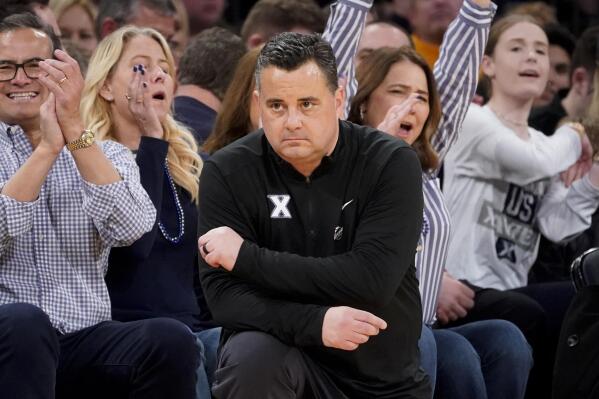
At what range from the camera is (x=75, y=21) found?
6.30 m

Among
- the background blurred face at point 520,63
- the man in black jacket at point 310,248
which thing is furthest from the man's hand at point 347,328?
the background blurred face at point 520,63

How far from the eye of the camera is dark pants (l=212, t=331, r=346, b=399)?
3.36 m

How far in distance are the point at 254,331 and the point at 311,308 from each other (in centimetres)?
18

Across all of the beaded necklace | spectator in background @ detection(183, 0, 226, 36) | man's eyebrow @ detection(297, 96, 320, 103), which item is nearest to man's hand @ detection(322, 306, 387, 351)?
man's eyebrow @ detection(297, 96, 320, 103)

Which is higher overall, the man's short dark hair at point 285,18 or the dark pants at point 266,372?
the man's short dark hair at point 285,18

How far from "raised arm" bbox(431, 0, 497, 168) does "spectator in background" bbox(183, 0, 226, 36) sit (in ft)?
10.4

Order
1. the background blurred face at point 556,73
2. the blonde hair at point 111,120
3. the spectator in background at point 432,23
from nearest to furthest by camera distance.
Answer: the blonde hair at point 111,120 → the background blurred face at point 556,73 → the spectator in background at point 432,23

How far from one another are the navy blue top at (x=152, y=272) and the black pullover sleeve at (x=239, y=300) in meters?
0.62

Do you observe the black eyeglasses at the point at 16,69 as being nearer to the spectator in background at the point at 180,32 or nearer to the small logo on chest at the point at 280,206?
the small logo on chest at the point at 280,206

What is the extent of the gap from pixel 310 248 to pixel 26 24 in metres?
1.34

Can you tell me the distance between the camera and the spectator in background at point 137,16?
6133 millimetres

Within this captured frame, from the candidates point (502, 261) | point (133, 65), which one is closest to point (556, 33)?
point (502, 261)

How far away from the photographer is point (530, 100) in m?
5.58

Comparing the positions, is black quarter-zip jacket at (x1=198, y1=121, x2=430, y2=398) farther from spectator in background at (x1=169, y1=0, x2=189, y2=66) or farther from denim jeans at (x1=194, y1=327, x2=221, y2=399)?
spectator in background at (x1=169, y1=0, x2=189, y2=66)
